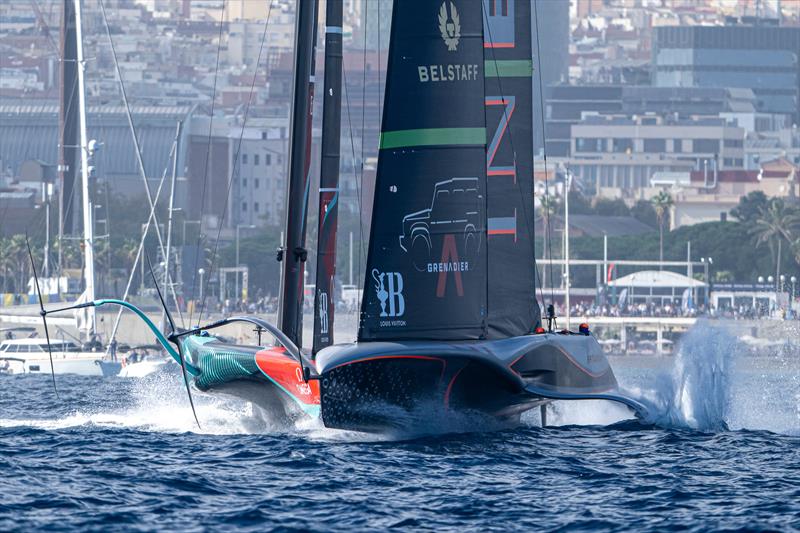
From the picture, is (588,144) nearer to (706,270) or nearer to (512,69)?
(706,270)

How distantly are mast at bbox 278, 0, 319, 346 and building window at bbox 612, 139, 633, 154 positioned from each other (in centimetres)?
15333

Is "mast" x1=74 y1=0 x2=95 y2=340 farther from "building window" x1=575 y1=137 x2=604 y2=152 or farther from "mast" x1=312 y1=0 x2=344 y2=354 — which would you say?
"building window" x1=575 y1=137 x2=604 y2=152

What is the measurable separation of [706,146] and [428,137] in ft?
520

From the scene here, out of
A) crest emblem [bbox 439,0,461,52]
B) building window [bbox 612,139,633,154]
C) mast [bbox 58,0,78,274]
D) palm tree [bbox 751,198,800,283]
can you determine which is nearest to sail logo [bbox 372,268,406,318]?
crest emblem [bbox 439,0,461,52]

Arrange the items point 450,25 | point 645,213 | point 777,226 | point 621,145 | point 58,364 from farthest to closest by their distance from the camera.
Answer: point 621,145 → point 645,213 → point 777,226 → point 58,364 → point 450,25

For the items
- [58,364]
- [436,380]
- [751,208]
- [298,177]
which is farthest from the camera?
[751,208]

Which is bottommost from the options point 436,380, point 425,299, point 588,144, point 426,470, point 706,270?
point 426,470

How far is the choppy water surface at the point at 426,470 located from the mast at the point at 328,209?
1.49 m

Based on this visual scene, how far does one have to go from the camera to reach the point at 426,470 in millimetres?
18297

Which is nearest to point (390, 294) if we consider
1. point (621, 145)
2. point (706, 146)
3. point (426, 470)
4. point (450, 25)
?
point (426, 470)

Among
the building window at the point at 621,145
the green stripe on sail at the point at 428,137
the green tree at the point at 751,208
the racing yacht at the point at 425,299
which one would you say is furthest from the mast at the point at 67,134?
the building window at the point at 621,145

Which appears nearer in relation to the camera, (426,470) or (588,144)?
(426,470)

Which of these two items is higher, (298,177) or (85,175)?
(85,175)

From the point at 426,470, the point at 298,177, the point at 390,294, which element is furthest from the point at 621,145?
the point at 426,470
